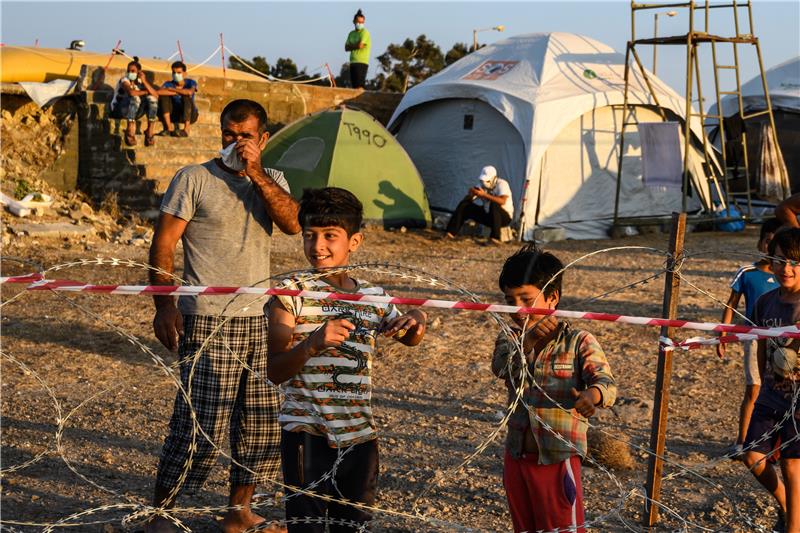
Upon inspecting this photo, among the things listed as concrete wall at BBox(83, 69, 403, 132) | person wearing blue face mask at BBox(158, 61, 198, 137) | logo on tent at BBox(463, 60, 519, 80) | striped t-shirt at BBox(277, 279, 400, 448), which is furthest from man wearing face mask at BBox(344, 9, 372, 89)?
striped t-shirt at BBox(277, 279, 400, 448)

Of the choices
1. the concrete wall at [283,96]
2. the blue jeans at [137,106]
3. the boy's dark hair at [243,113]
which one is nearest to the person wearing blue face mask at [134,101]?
the blue jeans at [137,106]

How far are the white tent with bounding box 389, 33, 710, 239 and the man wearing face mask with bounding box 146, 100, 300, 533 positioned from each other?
1112cm

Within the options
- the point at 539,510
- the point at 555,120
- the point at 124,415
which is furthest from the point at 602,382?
the point at 555,120

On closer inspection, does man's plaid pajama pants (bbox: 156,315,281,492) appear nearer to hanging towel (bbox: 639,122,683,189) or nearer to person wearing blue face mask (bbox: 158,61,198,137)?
person wearing blue face mask (bbox: 158,61,198,137)

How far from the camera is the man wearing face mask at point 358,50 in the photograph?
63.6ft

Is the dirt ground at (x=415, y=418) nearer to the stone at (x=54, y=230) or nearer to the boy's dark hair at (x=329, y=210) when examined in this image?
the boy's dark hair at (x=329, y=210)

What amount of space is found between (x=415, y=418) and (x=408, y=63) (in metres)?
21.8

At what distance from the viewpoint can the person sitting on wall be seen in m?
14.1

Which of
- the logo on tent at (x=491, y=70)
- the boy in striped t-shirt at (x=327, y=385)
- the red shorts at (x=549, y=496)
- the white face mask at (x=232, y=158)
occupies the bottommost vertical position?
the red shorts at (x=549, y=496)

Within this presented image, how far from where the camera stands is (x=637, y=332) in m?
8.57

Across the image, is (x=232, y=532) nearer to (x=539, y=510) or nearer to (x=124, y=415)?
(x=539, y=510)

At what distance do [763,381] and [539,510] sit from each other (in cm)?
158

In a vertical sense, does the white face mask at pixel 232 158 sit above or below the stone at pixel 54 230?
above

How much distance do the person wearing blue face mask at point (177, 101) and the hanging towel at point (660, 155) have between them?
718cm
